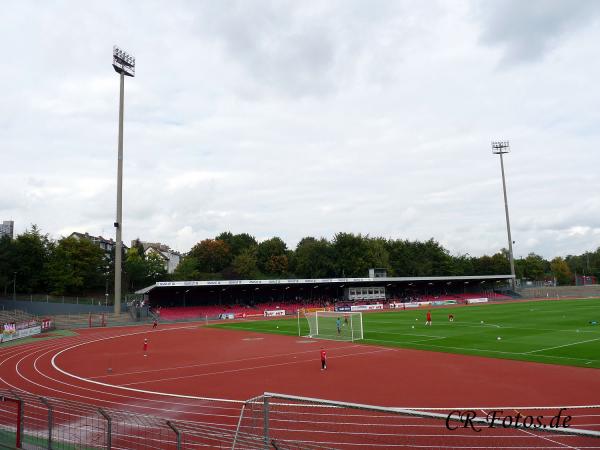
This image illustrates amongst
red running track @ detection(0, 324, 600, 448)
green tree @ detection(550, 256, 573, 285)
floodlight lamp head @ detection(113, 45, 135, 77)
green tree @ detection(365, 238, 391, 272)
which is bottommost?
red running track @ detection(0, 324, 600, 448)

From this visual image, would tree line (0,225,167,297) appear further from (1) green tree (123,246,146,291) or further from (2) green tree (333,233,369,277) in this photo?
(2) green tree (333,233,369,277)

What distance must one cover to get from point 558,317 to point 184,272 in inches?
2892

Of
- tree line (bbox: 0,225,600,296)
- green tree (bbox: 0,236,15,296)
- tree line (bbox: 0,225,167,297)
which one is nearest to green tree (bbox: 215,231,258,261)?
tree line (bbox: 0,225,600,296)

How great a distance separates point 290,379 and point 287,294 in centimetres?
6169

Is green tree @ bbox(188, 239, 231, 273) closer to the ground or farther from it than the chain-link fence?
farther from it

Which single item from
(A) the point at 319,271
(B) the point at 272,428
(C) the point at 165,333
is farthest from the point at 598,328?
(A) the point at 319,271

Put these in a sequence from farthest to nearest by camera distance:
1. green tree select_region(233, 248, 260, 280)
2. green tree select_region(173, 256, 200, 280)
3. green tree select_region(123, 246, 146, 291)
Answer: green tree select_region(233, 248, 260, 280), green tree select_region(173, 256, 200, 280), green tree select_region(123, 246, 146, 291)

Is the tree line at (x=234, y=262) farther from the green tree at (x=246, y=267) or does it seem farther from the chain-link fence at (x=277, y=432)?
the chain-link fence at (x=277, y=432)

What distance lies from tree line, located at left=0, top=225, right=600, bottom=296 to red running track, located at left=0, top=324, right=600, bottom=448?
4089 cm

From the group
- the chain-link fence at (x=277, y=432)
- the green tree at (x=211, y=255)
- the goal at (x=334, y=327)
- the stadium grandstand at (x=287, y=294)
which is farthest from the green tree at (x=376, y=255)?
the chain-link fence at (x=277, y=432)

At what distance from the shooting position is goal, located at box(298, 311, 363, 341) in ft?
127

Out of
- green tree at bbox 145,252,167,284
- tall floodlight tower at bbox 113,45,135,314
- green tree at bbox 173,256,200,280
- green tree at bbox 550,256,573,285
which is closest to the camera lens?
tall floodlight tower at bbox 113,45,135,314

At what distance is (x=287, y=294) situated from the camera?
83.9 metres

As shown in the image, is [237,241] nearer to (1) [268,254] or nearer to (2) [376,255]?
(1) [268,254]
